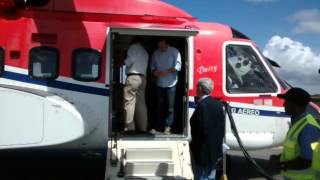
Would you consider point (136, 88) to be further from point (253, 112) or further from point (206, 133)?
point (206, 133)

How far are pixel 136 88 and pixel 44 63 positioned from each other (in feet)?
5.09

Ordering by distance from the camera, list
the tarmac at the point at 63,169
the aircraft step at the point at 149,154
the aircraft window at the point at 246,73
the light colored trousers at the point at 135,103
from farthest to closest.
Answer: the tarmac at the point at 63,169 → the aircraft window at the point at 246,73 → the light colored trousers at the point at 135,103 → the aircraft step at the point at 149,154

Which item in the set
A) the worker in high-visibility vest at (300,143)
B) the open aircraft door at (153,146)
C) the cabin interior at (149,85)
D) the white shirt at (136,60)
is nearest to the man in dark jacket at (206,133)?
the open aircraft door at (153,146)

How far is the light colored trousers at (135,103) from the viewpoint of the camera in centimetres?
781

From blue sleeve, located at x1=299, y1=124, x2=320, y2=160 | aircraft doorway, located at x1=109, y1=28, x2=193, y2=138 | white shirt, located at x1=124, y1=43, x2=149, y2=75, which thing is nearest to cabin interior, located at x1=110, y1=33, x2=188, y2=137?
aircraft doorway, located at x1=109, y1=28, x2=193, y2=138

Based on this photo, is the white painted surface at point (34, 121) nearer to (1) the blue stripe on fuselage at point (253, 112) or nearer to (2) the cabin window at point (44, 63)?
(2) the cabin window at point (44, 63)

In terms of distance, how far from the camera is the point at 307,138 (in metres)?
3.82

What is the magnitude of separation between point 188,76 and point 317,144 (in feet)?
14.2

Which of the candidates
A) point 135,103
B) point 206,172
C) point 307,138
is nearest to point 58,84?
point 135,103

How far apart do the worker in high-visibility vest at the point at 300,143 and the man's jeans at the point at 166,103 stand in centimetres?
379

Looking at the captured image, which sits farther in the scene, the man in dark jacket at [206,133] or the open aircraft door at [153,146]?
the open aircraft door at [153,146]

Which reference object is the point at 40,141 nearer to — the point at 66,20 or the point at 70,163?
the point at 66,20

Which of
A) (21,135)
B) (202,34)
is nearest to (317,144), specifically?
(21,135)

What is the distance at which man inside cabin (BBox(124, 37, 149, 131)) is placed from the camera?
782 cm
